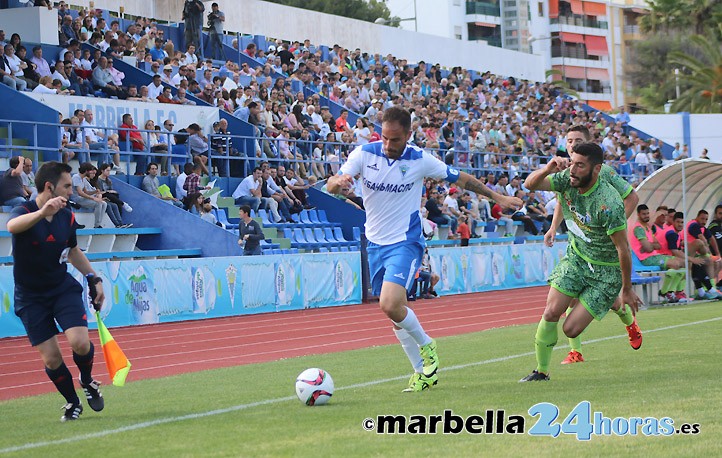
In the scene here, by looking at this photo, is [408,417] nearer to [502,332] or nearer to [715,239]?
Result: [502,332]

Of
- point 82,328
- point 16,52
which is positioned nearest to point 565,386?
point 82,328

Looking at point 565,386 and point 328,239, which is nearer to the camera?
point 565,386

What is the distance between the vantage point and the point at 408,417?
8258 millimetres

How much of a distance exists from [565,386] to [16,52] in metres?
17.9

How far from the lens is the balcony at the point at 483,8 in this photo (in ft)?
300

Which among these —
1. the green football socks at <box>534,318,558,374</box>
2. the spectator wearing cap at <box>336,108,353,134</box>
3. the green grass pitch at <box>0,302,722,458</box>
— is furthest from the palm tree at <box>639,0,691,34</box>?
the green football socks at <box>534,318,558,374</box>

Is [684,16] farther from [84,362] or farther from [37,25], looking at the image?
[84,362]

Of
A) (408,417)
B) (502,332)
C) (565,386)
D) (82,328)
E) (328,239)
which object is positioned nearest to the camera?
(408,417)

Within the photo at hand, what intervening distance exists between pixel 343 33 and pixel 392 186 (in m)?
36.9

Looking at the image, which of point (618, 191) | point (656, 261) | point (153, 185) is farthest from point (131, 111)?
point (618, 191)

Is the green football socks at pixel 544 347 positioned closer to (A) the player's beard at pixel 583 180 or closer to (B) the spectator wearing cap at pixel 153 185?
(A) the player's beard at pixel 583 180

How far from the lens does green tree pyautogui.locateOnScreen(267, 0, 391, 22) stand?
273 ft

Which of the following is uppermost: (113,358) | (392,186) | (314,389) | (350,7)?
(350,7)

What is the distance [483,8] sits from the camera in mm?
92062
